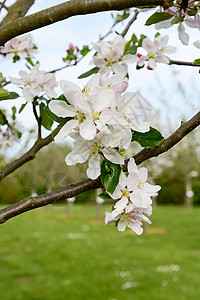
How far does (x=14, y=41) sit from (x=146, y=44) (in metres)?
0.89

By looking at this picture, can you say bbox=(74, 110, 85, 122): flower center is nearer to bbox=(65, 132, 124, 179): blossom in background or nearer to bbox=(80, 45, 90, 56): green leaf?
bbox=(65, 132, 124, 179): blossom in background

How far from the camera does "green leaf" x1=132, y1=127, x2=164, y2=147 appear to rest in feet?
2.79

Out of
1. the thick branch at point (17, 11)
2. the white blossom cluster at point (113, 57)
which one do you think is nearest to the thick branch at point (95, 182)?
the white blossom cluster at point (113, 57)

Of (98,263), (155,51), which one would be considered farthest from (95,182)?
(98,263)

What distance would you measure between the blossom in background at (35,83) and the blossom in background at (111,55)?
0.77ft

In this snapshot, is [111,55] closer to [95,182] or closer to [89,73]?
[89,73]

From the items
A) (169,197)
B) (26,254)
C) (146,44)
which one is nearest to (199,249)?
(26,254)

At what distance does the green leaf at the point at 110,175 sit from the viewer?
2.73 feet

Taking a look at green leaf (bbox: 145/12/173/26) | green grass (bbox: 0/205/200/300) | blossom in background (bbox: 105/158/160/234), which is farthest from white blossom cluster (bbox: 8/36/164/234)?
green grass (bbox: 0/205/200/300)

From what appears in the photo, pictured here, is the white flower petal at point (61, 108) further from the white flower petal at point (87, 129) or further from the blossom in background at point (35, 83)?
the blossom in background at point (35, 83)

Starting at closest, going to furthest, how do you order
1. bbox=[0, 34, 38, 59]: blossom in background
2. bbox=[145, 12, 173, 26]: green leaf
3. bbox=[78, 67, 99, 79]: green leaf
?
bbox=[145, 12, 173, 26]: green leaf, bbox=[78, 67, 99, 79]: green leaf, bbox=[0, 34, 38, 59]: blossom in background

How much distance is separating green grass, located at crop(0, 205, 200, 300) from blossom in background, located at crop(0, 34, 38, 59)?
4576 millimetres

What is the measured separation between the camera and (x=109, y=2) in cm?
92

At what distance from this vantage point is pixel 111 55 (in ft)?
5.49
